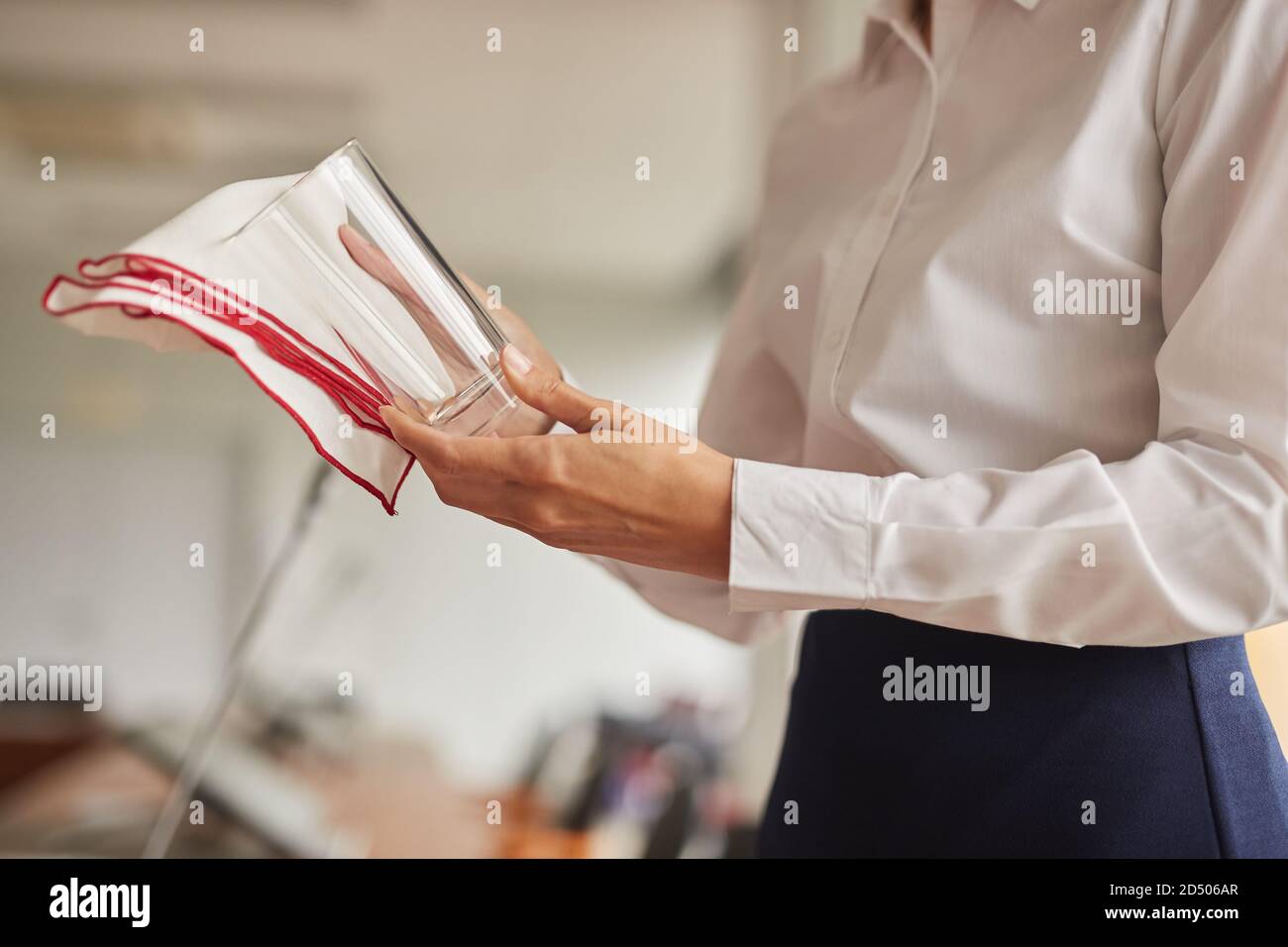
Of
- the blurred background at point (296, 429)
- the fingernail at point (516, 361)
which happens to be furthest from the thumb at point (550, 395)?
the blurred background at point (296, 429)

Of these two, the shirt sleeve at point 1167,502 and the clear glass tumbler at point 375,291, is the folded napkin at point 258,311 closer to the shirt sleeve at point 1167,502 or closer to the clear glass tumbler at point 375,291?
the clear glass tumbler at point 375,291

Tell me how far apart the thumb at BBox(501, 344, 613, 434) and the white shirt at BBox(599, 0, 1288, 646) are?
0.08 metres

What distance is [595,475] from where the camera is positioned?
53cm

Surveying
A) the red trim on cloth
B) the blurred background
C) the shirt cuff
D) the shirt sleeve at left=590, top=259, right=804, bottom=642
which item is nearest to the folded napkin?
the red trim on cloth

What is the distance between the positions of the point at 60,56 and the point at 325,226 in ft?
8.59

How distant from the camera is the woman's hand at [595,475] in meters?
0.53

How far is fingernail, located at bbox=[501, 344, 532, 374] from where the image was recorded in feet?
1.78

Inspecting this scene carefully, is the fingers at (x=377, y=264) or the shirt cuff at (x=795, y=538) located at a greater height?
the fingers at (x=377, y=264)

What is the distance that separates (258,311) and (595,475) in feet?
0.59

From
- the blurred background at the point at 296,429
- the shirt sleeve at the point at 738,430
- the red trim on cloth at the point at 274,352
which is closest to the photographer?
the red trim on cloth at the point at 274,352

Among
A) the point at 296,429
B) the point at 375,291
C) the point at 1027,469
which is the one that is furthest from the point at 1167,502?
the point at 296,429

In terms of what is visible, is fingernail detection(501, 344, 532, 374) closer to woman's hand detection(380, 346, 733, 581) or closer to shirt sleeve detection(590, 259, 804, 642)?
woman's hand detection(380, 346, 733, 581)
